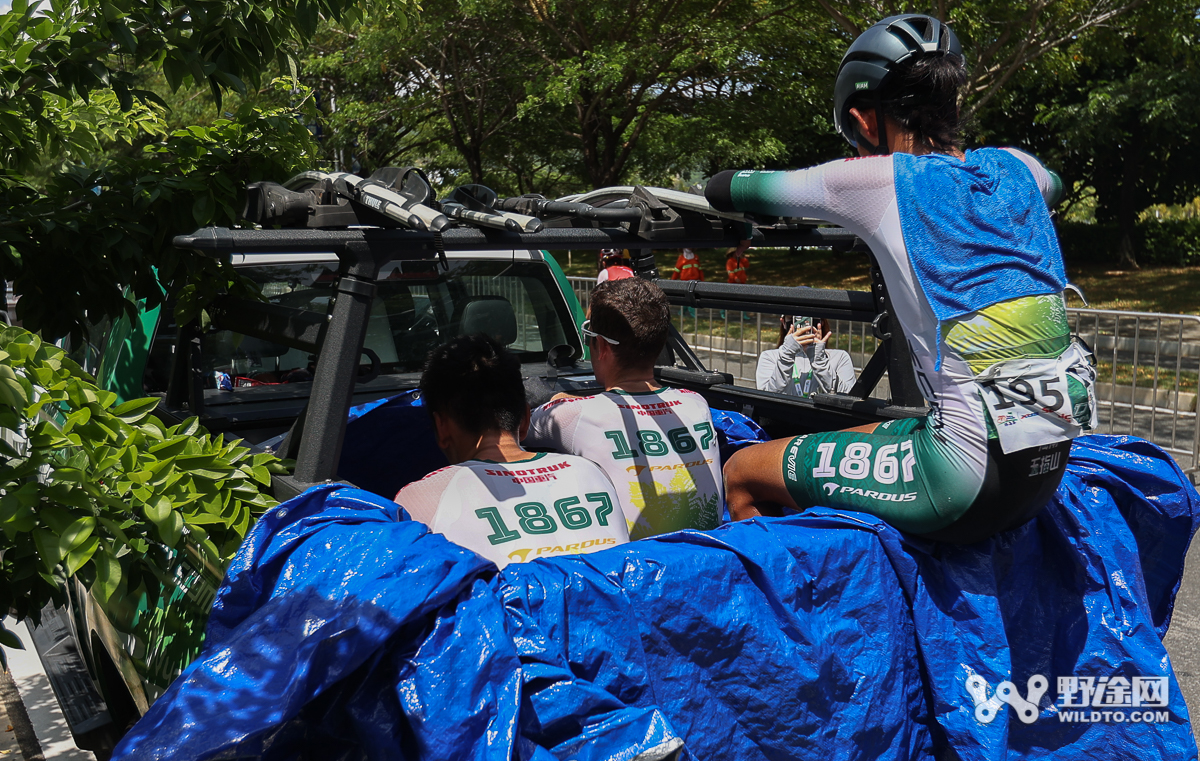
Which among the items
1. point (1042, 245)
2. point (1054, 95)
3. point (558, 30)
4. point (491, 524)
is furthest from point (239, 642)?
point (1054, 95)

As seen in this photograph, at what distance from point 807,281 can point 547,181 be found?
861 centimetres

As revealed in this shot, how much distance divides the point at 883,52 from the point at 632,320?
3.42 feet

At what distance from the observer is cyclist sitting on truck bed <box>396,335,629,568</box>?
2367 mm

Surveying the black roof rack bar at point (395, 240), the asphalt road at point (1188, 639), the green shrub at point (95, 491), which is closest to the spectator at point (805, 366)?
the asphalt road at point (1188, 639)

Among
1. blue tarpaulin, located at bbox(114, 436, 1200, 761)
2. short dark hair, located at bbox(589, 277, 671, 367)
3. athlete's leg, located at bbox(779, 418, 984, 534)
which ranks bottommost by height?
blue tarpaulin, located at bbox(114, 436, 1200, 761)

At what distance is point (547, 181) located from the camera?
94.1 feet

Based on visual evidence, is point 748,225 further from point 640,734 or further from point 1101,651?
point 640,734

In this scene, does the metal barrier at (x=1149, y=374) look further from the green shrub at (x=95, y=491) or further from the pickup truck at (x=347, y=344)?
the green shrub at (x=95, y=491)

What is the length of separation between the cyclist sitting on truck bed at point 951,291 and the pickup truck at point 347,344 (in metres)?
0.58

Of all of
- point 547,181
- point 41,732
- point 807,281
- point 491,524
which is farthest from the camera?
point 547,181

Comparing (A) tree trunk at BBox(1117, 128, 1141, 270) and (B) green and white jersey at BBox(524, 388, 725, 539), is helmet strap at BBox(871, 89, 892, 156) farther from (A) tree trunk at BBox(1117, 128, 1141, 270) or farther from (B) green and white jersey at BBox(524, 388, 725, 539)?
(A) tree trunk at BBox(1117, 128, 1141, 270)

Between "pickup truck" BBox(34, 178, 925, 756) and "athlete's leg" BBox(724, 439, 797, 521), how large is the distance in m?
0.61
